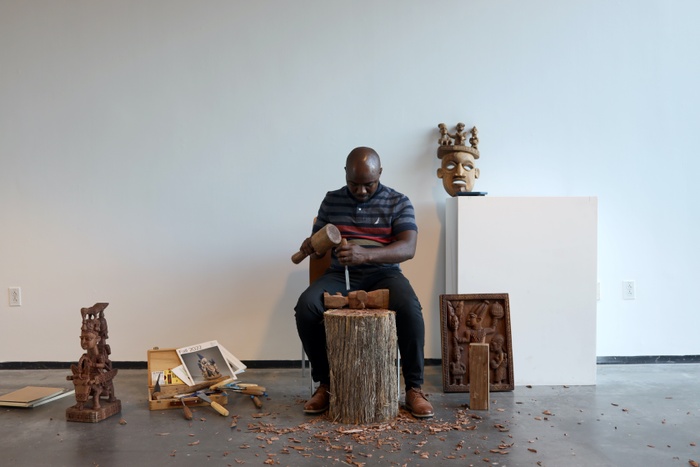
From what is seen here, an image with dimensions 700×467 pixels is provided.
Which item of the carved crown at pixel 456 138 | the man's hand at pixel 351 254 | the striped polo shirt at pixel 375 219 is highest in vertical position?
the carved crown at pixel 456 138

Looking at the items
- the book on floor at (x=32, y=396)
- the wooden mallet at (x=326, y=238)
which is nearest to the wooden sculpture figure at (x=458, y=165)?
the wooden mallet at (x=326, y=238)

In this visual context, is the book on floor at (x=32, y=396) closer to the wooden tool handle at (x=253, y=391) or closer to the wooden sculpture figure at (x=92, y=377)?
the wooden sculpture figure at (x=92, y=377)

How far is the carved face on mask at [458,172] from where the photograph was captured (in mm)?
3660

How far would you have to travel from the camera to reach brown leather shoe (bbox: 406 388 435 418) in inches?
109

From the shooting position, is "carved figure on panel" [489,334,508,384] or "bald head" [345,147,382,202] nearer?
"bald head" [345,147,382,202]

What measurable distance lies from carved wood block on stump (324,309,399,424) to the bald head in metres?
0.70

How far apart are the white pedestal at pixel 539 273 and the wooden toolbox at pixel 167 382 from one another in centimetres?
159

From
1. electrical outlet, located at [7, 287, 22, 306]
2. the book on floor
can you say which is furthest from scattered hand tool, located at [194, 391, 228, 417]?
electrical outlet, located at [7, 287, 22, 306]

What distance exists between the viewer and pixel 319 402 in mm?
2877

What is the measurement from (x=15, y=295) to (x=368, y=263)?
254 cm

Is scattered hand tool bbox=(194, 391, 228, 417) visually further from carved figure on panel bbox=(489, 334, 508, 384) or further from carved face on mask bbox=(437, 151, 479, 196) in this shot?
carved face on mask bbox=(437, 151, 479, 196)

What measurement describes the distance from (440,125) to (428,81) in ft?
1.02

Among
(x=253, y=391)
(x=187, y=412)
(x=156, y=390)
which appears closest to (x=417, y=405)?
(x=253, y=391)

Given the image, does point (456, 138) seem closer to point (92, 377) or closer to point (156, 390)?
point (156, 390)
